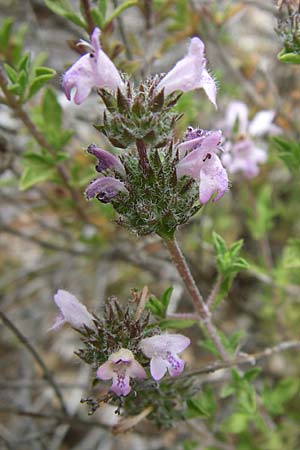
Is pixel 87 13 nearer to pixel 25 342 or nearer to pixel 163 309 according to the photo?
pixel 163 309

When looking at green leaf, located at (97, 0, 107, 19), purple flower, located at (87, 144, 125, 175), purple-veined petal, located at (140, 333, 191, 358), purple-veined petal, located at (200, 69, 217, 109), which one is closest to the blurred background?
green leaf, located at (97, 0, 107, 19)

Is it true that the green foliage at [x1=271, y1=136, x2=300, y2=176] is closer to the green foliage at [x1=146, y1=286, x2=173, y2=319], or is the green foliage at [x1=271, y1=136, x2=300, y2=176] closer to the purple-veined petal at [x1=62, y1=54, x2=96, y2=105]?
the green foliage at [x1=146, y1=286, x2=173, y2=319]

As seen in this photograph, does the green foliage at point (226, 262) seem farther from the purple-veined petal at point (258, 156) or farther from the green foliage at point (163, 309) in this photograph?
the purple-veined petal at point (258, 156)

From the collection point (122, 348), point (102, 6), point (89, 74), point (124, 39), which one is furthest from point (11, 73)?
point (122, 348)

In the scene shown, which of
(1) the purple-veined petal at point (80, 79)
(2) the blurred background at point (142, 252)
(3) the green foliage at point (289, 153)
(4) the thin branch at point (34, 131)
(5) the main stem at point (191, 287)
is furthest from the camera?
(2) the blurred background at point (142, 252)

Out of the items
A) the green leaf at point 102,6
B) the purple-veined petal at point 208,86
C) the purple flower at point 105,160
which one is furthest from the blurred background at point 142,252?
the purple flower at point 105,160

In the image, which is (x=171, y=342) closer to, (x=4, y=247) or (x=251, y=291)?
(x=251, y=291)
